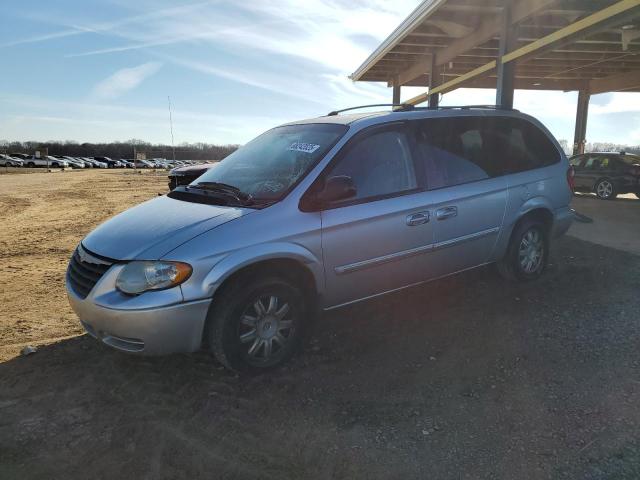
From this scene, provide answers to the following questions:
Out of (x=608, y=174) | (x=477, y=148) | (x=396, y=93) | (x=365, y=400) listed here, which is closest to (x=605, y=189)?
(x=608, y=174)

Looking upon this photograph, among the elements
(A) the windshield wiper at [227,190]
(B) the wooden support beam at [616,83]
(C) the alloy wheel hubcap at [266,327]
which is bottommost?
(C) the alloy wheel hubcap at [266,327]

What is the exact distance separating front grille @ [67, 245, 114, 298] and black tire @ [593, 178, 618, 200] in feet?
49.8

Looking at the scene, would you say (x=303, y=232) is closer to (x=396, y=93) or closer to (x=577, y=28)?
(x=577, y=28)

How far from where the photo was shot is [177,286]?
297 centimetres

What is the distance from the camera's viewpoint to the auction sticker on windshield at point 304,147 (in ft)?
12.7

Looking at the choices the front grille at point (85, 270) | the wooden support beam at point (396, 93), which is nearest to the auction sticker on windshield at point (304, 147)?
the front grille at point (85, 270)

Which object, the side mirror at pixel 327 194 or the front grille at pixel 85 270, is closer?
the front grille at pixel 85 270

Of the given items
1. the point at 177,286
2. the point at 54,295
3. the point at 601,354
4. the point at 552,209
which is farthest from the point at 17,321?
the point at 552,209

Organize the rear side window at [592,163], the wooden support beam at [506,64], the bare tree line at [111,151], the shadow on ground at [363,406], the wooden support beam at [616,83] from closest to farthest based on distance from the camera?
the shadow on ground at [363,406] < the wooden support beam at [506,64] < the rear side window at [592,163] < the wooden support beam at [616,83] < the bare tree line at [111,151]

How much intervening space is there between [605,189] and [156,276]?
1517cm

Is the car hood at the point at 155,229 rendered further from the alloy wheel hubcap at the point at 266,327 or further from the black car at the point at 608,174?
the black car at the point at 608,174

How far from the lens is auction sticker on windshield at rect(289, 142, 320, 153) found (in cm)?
386

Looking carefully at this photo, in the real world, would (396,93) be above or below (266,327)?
above

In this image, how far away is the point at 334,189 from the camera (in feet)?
11.3
